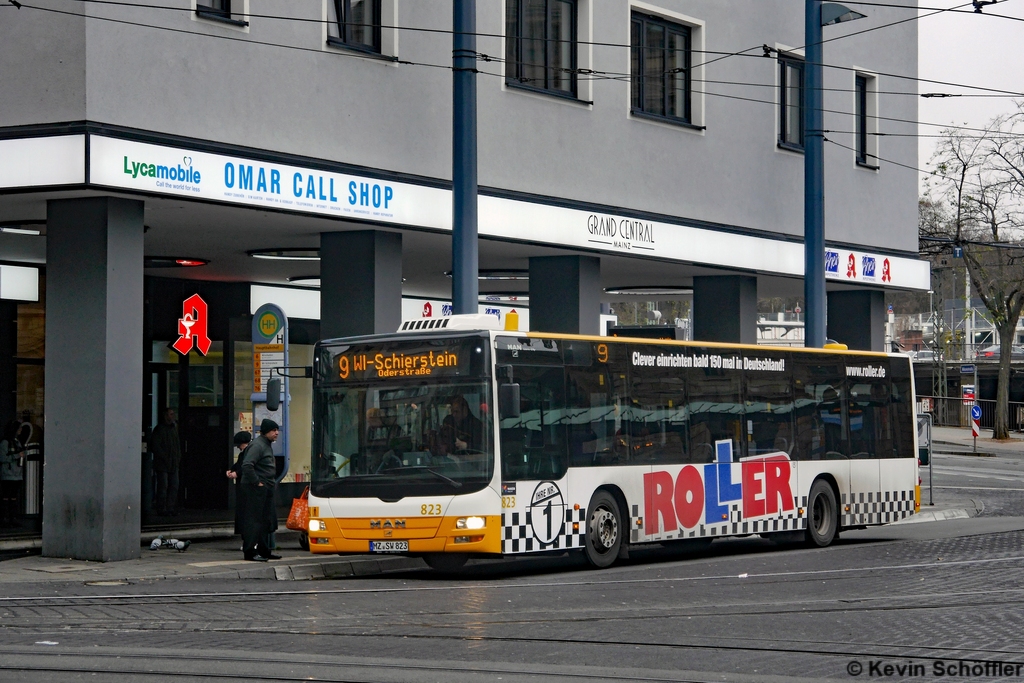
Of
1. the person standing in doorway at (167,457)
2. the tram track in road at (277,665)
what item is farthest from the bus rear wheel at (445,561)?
the person standing in doorway at (167,457)

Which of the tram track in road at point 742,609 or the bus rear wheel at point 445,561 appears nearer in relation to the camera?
the tram track in road at point 742,609

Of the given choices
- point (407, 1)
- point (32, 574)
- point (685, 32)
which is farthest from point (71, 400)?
point (685, 32)

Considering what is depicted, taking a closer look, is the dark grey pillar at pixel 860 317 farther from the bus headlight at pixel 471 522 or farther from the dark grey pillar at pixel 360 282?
the bus headlight at pixel 471 522

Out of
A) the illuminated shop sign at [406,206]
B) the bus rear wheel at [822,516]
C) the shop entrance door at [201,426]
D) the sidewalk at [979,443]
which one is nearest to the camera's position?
the illuminated shop sign at [406,206]

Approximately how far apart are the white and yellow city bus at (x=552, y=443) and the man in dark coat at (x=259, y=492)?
41.7 inches

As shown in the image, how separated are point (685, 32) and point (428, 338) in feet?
38.3

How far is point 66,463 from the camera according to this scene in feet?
56.3

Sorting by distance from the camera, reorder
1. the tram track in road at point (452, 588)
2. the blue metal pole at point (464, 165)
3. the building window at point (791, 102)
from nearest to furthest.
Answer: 1. the tram track in road at point (452, 588)
2. the blue metal pole at point (464, 165)
3. the building window at point (791, 102)

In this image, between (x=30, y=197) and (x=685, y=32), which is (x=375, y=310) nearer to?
(x=30, y=197)

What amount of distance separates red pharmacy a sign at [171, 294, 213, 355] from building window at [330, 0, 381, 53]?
7.30 m

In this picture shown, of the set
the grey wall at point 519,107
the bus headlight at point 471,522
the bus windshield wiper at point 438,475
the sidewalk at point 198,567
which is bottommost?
the sidewalk at point 198,567

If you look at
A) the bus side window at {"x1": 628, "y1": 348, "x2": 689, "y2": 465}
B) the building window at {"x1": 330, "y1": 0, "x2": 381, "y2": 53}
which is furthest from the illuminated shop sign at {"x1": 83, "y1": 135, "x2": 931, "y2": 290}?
the bus side window at {"x1": 628, "y1": 348, "x2": 689, "y2": 465}

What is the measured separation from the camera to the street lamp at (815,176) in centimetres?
2692

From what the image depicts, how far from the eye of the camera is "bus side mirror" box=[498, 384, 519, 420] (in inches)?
619
